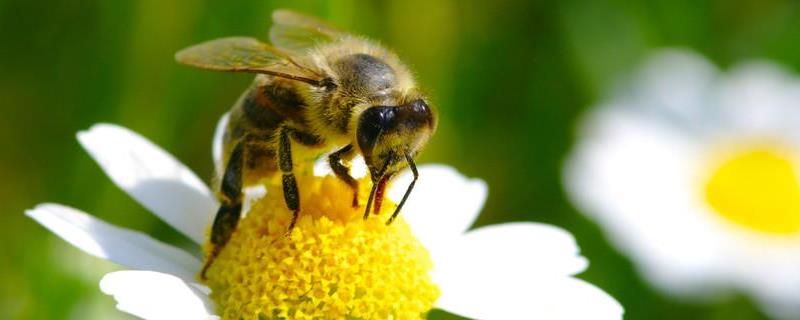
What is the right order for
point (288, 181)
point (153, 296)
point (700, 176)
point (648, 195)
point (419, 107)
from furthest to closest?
point (700, 176) → point (648, 195) → point (288, 181) → point (419, 107) → point (153, 296)

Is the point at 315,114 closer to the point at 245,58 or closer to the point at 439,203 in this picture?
the point at 245,58

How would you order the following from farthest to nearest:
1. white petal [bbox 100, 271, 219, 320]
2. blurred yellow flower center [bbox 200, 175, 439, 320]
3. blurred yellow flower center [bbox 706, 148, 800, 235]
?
blurred yellow flower center [bbox 706, 148, 800, 235]
blurred yellow flower center [bbox 200, 175, 439, 320]
white petal [bbox 100, 271, 219, 320]

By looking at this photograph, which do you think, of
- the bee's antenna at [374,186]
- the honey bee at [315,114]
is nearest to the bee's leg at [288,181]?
the honey bee at [315,114]

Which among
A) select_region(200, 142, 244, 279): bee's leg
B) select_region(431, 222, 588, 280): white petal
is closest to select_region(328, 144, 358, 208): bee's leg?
select_region(200, 142, 244, 279): bee's leg

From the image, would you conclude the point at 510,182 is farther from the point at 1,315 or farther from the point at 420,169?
the point at 1,315

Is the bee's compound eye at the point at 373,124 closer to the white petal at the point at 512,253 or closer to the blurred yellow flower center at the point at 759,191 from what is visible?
the white petal at the point at 512,253

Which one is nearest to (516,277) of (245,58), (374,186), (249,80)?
(374,186)

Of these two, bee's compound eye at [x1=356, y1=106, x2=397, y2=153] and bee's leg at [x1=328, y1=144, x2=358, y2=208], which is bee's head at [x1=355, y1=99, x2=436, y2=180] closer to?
bee's compound eye at [x1=356, y1=106, x2=397, y2=153]

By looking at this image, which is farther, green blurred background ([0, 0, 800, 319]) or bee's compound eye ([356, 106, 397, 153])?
green blurred background ([0, 0, 800, 319])
